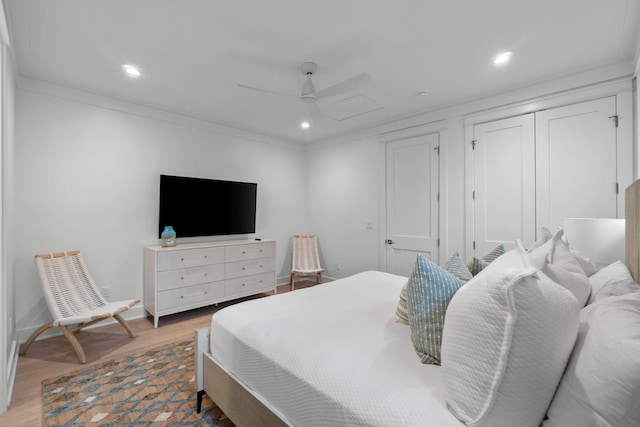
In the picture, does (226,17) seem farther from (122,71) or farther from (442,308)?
(442,308)

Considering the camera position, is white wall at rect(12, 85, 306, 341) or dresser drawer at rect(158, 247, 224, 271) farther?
dresser drawer at rect(158, 247, 224, 271)

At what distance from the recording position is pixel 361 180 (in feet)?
15.0

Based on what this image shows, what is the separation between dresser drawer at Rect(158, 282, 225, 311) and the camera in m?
3.28

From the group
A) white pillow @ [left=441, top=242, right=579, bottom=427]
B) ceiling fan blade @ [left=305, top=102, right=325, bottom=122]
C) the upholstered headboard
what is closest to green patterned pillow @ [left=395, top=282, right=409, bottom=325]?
white pillow @ [left=441, top=242, right=579, bottom=427]

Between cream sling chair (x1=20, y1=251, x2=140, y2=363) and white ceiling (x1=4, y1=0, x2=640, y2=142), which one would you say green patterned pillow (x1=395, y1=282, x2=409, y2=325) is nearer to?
white ceiling (x1=4, y1=0, x2=640, y2=142)

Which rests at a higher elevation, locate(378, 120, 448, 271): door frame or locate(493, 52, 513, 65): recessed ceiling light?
locate(493, 52, 513, 65): recessed ceiling light

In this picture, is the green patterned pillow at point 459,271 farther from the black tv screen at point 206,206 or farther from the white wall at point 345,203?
the black tv screen at point 206,206

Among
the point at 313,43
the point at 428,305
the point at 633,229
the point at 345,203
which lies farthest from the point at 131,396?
the point at 345,203

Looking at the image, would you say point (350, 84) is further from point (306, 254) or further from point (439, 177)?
point (306, 254)

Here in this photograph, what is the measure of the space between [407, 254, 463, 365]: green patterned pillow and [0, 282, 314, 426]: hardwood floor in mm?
2253

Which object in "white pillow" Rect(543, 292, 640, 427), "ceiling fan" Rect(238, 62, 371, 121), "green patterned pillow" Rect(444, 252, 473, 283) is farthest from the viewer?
"ceiling fan" Rect(238, 62, 371, 121)

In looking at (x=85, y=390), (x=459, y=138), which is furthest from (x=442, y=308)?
(x=459, y=138)

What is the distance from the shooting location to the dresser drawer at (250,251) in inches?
152

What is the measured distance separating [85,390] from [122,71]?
2.59 meters
